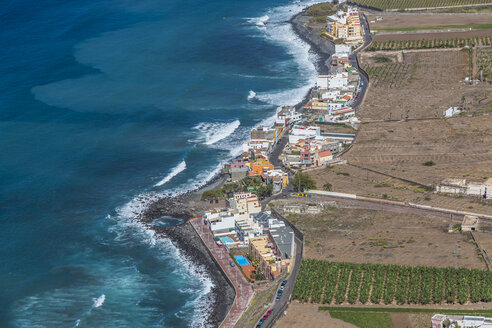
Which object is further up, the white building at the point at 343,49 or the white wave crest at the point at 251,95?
the white building at the point at 343,49

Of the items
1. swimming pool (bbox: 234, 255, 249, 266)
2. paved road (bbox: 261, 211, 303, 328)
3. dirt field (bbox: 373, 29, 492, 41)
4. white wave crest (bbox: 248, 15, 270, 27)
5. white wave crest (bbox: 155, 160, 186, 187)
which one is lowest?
swimming pool (bbox: 234, 255, 249, 266)

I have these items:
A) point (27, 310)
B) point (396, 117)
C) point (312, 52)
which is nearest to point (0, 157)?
point (27, 310)

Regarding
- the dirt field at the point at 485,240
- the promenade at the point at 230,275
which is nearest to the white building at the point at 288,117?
the promenade at the point at 230,275

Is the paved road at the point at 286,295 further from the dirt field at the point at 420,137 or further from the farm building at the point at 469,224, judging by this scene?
the farm building at the point at 469,224

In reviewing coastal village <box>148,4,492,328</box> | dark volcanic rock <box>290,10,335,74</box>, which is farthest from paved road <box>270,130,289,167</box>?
dark volcanic rock <box>290,10,335,74</box>

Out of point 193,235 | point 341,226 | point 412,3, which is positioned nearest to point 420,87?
point 341,226

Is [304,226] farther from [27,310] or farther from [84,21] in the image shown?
[84,21]

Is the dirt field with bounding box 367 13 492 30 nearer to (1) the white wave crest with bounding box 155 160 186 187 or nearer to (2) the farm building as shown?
(1) the white wave crest with bounding box 155 160 186 187
